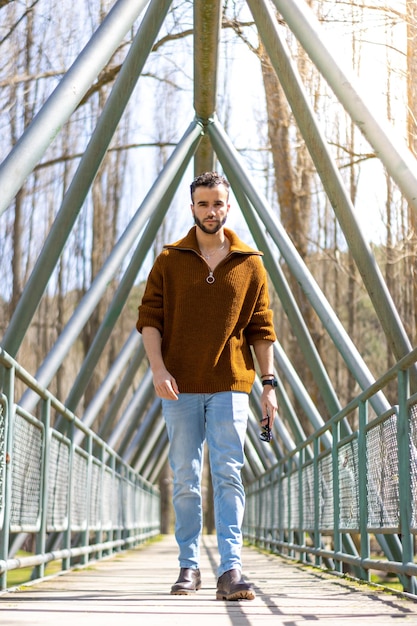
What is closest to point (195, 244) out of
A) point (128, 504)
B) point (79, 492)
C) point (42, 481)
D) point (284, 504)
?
point (42, 481)

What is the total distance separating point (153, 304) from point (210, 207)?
480mm

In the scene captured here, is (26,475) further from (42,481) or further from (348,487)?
(348,487)

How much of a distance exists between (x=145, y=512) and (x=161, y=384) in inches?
773

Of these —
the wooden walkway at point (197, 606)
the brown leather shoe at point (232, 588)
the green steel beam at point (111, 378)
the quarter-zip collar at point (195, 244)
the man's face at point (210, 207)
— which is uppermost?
the green steel beam at point (111, 378)

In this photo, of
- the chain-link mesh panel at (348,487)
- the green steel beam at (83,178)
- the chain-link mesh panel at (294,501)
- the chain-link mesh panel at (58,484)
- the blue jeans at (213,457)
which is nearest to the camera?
the blue jeans at (213,457)

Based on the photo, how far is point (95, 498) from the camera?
32.8ft

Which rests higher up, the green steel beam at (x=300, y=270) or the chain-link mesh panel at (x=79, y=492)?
the green steel beam at (x=300, y=270)

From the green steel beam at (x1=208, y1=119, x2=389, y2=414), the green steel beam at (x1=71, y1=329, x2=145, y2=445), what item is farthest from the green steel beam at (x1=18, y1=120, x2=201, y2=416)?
the green steel beam at (x1=71, y1=329, x2=145, y2=445)

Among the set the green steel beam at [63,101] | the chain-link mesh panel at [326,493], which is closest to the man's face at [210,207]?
the green steel beam at [63,101]

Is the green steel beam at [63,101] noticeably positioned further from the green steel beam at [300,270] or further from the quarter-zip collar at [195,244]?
the green steel beam at [300,270]

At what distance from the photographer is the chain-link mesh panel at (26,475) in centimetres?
504

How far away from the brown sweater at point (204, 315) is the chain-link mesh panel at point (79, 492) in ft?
11.6

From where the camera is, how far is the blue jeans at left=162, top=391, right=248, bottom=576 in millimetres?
4305

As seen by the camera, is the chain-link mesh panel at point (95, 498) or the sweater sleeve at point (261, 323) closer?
the sweater sleeve at point (261, 323)
